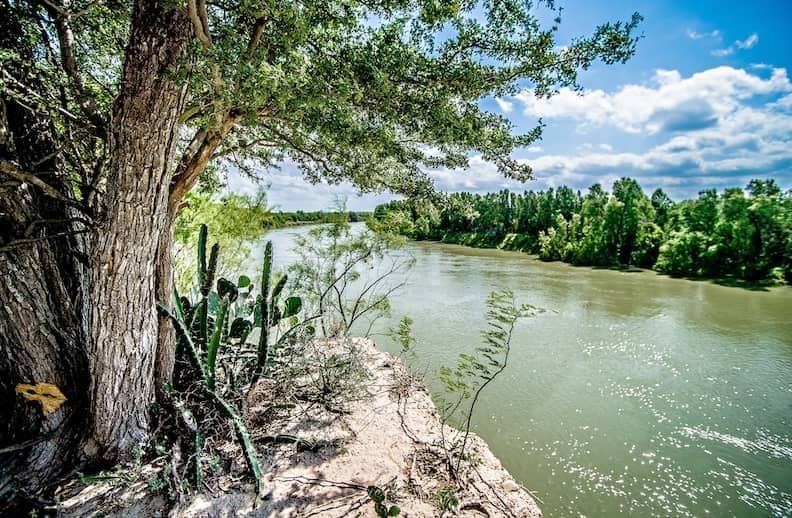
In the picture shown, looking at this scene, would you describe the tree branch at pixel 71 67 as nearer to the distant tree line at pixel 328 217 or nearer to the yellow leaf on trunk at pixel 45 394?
the yellow leaf on trunk at pixel 45 394

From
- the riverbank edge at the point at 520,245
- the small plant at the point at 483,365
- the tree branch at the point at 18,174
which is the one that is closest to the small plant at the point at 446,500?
the small plant at the point at 483,365

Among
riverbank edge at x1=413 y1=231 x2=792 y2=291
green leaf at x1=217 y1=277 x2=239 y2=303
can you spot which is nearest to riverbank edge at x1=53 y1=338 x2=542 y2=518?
green leaf at x1=217 y1=277 x2=239 y2=303

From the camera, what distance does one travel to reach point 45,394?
2260 mm

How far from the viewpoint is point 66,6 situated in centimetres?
231

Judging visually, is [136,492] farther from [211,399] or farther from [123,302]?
[123,302]

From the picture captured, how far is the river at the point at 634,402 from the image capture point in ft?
13.4

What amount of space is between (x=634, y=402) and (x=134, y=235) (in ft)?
24.3

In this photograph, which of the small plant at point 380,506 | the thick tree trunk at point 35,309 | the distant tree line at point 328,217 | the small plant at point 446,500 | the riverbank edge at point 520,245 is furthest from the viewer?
the riverbank edge at point 520,245

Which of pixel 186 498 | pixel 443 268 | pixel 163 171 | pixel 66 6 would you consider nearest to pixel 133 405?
pixel 186 498

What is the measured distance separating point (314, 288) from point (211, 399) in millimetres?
2507

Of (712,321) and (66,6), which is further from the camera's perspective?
(712,321)

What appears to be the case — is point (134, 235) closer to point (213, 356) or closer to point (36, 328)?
point (36, 328)

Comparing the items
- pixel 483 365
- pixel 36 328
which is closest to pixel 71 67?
pixel 36 328

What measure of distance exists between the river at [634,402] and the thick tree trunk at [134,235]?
312 cm
